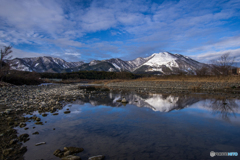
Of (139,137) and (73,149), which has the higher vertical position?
(73,149)

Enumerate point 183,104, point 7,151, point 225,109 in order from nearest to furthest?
point 7,151 → point 225,109 → point 183,104

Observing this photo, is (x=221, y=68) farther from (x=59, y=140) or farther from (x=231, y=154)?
(x=59, y=140)

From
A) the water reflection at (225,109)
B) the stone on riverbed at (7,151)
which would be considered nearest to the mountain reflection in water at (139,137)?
the stone on riverbed at (7,151)

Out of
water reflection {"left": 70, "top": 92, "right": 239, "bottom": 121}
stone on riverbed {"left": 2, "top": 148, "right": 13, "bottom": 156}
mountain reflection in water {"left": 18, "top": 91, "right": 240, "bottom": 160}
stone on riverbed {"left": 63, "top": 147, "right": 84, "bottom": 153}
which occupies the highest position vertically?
stone on riverbed {"left": 2, "top": 148, "right": 13, "bottom": 156}

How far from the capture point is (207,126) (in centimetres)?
565

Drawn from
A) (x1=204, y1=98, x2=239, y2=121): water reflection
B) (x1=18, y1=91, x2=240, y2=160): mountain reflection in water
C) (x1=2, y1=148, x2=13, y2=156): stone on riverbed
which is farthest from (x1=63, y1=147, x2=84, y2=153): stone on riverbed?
(x1=204, y1=98, x2=239, y2=121): water reflection

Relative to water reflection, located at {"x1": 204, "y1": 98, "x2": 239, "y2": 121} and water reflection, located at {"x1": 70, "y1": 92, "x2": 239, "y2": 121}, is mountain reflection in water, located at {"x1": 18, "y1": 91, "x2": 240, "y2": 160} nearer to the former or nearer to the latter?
water reflection, located at {"x1": 204, "y1": 98, "x2": 239, "y2": 121}

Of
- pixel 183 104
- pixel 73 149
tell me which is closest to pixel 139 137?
pixel 73 149

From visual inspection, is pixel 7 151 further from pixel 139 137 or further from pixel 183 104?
pixel 183 104

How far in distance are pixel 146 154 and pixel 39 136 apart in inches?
144

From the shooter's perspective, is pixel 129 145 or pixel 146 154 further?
pixel 129 145

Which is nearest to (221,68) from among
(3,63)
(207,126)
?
(207,126)

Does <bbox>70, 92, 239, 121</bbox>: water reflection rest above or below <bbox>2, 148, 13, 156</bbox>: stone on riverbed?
below

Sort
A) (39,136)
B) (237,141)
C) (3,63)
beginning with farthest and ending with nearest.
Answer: (3,63) → (39,136) → (237,141)
